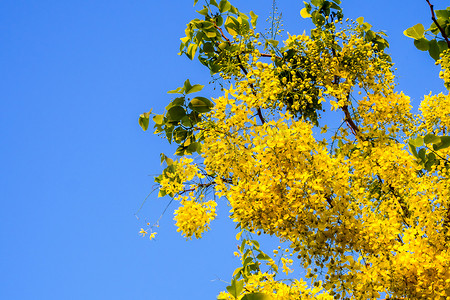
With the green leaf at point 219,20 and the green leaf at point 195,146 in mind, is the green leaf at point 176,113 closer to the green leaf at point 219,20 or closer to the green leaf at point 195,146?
the green leaf at point 195,146

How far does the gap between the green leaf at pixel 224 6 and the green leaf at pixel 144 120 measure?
1192 millimetres

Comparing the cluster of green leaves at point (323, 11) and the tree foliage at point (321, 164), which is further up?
the cluster of green leaves at point (323, 11)

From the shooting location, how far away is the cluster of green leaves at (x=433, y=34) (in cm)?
402

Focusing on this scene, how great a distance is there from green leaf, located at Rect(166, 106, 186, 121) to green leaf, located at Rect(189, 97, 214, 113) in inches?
5.5

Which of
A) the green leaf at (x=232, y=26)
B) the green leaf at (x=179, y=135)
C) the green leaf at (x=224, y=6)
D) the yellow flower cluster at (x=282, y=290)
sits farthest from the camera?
the green leaf at (x=179, y=135)

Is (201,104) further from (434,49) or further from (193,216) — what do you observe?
(434,49)

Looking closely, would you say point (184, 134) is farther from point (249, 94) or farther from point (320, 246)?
point (320, 246)

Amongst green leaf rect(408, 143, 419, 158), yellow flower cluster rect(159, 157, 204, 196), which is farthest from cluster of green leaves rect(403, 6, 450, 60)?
yellow flower cluster rect(159, 157, 204, 196)

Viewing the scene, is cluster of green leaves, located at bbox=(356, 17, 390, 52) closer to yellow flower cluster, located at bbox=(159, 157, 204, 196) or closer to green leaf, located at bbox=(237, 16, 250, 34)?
green leaf, located at bbox=(237, 16, 250, 34)

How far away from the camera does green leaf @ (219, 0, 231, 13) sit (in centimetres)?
412

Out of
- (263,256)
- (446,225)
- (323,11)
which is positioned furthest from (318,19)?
(263,256)

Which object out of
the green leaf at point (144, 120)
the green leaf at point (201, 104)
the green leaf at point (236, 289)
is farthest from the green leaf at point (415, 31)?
the green leaf at point (236, 289)

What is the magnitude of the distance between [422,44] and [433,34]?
0.46 feet

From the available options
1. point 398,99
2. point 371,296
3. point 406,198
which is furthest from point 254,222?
point 398,99
